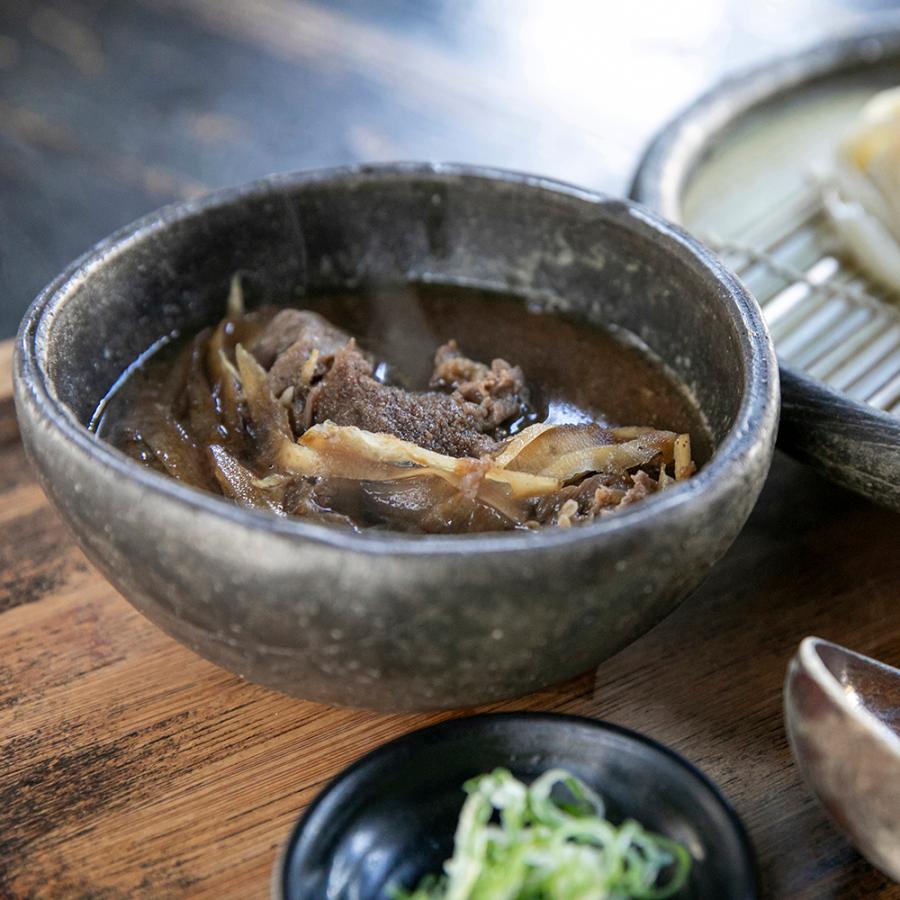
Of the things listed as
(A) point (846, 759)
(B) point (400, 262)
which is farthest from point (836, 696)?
(B) point (400, 262)

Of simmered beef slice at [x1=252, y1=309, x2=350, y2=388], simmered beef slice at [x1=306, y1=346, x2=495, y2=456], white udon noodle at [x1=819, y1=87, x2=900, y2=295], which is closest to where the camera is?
simmered beef slice at [x1=306, y1=346, x2=495, y2=456]

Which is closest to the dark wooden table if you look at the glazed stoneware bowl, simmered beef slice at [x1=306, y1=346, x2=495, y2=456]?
the glazed stoneware bowl

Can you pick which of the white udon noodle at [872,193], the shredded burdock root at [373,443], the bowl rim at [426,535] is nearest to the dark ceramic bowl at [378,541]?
the bowl rim at [426,535]

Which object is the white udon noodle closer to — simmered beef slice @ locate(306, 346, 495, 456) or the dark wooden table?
the dark wooden table

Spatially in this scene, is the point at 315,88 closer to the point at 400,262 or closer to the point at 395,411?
the point at 400,262

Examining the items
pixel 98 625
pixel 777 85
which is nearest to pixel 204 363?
pixel 98 625
